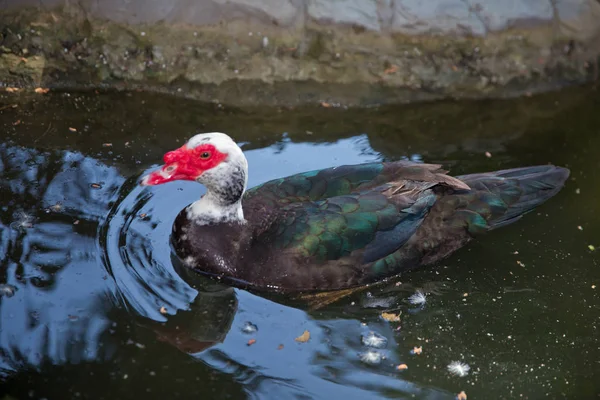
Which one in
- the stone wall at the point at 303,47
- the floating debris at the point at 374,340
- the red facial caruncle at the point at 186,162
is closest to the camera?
the floating debris at the point at 374,340

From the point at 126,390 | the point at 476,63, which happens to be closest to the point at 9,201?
the point at 126,390

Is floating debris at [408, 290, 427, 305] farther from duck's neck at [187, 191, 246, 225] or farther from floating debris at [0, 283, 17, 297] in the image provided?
floating debris at [0, 283, 17, 297]

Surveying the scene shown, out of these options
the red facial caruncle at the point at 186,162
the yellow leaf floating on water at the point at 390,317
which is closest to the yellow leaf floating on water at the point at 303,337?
the yellow leaf floating on water at the point at 390,317

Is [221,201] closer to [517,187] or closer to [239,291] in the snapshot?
[239,291]

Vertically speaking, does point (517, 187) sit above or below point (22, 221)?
below

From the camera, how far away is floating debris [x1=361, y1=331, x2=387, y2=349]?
459 cm

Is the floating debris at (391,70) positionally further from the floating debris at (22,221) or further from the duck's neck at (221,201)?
the floating debris at (22,221)

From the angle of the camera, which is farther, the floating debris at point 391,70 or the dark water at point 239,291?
the floating debris at point 391,70

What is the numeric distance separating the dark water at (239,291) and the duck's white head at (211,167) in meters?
0.55

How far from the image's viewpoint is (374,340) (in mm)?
4617

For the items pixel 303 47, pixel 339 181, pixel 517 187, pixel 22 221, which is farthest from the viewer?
pixel 303 47

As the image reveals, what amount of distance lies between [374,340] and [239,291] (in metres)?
0.91

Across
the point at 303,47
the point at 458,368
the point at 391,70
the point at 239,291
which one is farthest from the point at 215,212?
the point at 391,70

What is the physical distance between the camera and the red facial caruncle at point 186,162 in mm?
4805
